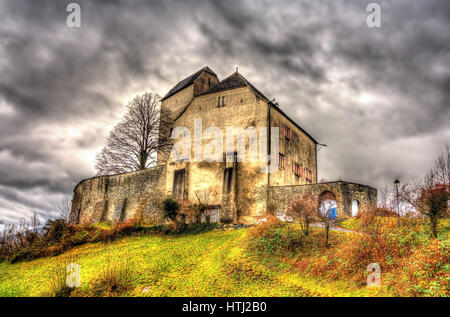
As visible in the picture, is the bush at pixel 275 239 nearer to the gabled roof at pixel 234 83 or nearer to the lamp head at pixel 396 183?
the lamp head at pixel 396 183

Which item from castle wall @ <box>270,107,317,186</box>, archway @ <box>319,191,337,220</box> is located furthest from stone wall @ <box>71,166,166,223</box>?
archway @ <box>319,191,337,220</box>

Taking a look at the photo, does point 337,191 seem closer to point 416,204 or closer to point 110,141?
point 416,204

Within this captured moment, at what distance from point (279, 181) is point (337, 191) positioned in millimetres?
5154

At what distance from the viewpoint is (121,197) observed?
3388 centimetres

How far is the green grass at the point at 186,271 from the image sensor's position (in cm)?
1340

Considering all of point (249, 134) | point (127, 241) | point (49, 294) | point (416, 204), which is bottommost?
point (49, 294)

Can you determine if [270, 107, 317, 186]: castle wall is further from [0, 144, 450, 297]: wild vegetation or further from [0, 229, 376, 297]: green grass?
[0, 229, 376, 297]: green grass

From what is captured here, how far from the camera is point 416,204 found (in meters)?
16.5

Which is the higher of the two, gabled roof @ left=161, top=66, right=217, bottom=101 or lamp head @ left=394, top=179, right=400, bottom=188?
gabled roof @ left=161, top=66, right=217, bottom=101

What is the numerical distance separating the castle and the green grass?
5812 millimetres

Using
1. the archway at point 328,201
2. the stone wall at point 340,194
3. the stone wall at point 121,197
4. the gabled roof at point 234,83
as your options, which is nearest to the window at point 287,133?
the gabled roof at point 234,83

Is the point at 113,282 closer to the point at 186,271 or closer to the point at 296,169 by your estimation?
the point at 186,271

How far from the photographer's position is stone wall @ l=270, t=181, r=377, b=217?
24.7 metres
